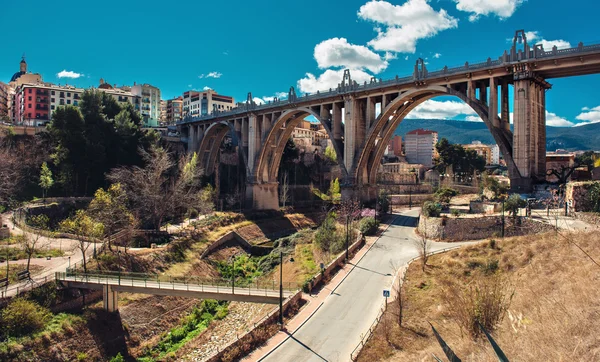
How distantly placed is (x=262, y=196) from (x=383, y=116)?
79.1 feet

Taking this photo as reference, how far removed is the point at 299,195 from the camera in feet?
248

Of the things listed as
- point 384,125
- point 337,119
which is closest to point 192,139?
point 337,119

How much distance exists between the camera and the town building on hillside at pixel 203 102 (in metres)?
106

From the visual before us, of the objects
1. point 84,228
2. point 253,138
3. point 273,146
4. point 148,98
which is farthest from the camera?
point 148,98

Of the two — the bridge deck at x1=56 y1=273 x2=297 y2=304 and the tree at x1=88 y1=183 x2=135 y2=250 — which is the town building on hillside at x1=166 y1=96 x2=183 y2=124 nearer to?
the tree at x1=88 y1=183 x2=135 y2=250

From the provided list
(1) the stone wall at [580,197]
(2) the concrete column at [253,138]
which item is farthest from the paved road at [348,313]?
(2) the concrete column at [253,138]

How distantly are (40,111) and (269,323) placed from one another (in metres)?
73.8

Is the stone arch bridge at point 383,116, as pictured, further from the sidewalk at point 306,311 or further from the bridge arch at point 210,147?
the sidewalk at point 306,311

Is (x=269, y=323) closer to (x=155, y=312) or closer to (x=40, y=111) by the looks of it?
(x=155, y=312)

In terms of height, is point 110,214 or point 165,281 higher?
point 110,214

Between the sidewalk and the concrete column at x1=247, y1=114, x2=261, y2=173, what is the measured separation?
111 feet

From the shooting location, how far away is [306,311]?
2252 cm

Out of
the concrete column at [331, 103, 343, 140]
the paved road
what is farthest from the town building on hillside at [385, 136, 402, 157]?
the paved road

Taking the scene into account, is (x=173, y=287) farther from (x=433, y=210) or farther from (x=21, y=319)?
(x=433, y=210)
